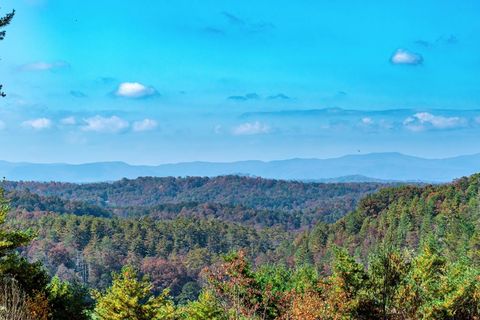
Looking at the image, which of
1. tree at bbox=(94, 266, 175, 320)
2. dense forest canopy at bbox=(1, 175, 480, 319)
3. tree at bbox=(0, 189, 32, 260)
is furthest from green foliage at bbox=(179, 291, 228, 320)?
tree at bbox=(0, 189, 32, 260)

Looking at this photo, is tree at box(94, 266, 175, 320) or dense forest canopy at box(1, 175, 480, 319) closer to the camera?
dense forest canopy at box(1, 175, 480, 319)

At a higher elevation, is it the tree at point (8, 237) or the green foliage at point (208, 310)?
the tree at point (8, 237)

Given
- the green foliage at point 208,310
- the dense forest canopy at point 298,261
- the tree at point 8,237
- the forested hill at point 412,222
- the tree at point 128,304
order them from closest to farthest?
the tree at point 8,237, the dense forest canopy at point 298,261, the tree at point 128,304, the green foliage at point 208,310, the forested hill at point 412,222

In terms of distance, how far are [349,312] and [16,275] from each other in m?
12.2

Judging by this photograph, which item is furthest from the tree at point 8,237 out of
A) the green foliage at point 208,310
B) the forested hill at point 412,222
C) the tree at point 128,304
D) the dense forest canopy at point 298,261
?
the forested hill at point 412,222

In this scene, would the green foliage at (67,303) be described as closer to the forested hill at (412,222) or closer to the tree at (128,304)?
the tree at (128,304)

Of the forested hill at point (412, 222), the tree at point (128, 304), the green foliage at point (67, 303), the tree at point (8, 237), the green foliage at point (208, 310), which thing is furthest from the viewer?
the forested hill at point (412, 222)

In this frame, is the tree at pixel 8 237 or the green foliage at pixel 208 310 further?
the green foliage at pixel 208 310

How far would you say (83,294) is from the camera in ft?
82.6

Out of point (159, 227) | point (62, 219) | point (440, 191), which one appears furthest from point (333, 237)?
point (62, 219)

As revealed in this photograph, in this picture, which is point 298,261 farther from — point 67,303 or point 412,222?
point 67,303

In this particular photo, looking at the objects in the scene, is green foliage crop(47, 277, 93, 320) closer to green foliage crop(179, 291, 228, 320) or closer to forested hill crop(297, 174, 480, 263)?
green foliage crop(179, 291, 228, 320)

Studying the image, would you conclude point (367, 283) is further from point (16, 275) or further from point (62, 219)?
point (62, 219)

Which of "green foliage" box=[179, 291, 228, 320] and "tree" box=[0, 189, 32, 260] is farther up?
"tree" box=[0, 189, 32, 260]
